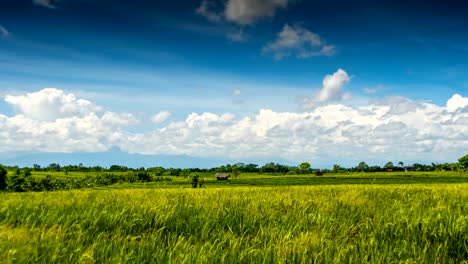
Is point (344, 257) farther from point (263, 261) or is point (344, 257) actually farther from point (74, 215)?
point (74, 215)

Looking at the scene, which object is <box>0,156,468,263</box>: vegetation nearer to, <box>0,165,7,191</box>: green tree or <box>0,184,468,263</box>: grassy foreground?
<box>0,184,468,263</box>: grassy foreground

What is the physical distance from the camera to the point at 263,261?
11.6 ft

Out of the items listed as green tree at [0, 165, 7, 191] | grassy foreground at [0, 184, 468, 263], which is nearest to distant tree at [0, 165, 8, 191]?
green tree at [0, 165, 7, 191]

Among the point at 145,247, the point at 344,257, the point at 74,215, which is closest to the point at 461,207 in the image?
the point at 344,257

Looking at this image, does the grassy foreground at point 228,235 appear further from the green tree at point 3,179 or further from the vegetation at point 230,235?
the green tree at point 3,179

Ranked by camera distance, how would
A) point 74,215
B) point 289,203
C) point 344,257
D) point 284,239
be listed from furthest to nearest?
1. point 289,203
2. point 74,215
3. point 284,239
4. point 344,257

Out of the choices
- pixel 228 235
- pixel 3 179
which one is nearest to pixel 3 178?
pixel 3 179

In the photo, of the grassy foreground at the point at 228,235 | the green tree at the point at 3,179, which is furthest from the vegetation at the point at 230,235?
the green tree at the point at 3,179

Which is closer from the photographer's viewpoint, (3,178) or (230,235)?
(230,235)

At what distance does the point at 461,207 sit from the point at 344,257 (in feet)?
16.2

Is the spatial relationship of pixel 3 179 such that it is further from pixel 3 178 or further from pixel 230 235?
pixel 230 235

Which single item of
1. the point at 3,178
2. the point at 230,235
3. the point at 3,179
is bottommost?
the point at 230,235

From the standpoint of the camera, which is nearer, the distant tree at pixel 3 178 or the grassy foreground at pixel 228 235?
the grassy foreground at pixel 228 235

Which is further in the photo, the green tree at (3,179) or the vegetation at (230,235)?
the green tree at (3,179)
